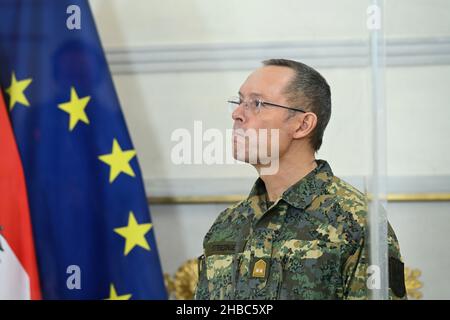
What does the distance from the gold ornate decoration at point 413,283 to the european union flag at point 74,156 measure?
0.47 meters

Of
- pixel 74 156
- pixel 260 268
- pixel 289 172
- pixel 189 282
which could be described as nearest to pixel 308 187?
pixel 289 172

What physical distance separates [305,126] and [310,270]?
221 millimetres

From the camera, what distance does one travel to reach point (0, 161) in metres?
1.52

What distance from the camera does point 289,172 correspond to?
1165mm

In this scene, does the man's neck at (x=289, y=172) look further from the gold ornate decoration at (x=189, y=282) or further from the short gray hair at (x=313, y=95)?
the gold ornate decoration at (x=189, y=282)

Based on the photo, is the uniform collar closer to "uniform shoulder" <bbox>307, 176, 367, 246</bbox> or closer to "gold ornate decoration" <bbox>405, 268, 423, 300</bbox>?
"uniform shoulder" <bbox>307, 176, 367, 246</bbox>

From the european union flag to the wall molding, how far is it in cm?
12

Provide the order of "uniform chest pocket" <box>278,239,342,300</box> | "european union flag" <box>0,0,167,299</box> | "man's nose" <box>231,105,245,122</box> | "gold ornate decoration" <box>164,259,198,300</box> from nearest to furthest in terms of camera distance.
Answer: "uniform chest pocket" <box>278,239,342,300</box>
"man's nose" <box>231,105,245,122</box>
"gold ornate decoration" <box>164,259,198,300</box>
"european union flag" <box>0,0,167,299</box>

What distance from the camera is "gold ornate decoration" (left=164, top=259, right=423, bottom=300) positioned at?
1.29m

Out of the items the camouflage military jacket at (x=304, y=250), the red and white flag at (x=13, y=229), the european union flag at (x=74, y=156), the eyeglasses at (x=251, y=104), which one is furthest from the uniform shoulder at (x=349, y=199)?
the red and white flag at (x=13, y=229)

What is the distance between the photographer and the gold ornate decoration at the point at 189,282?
129 centimetres

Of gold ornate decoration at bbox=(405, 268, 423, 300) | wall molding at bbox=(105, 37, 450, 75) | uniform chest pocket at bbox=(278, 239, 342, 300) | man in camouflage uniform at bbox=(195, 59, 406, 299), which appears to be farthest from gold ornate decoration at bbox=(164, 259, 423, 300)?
wall molding at bbox=(105, 37, 450, 75)
